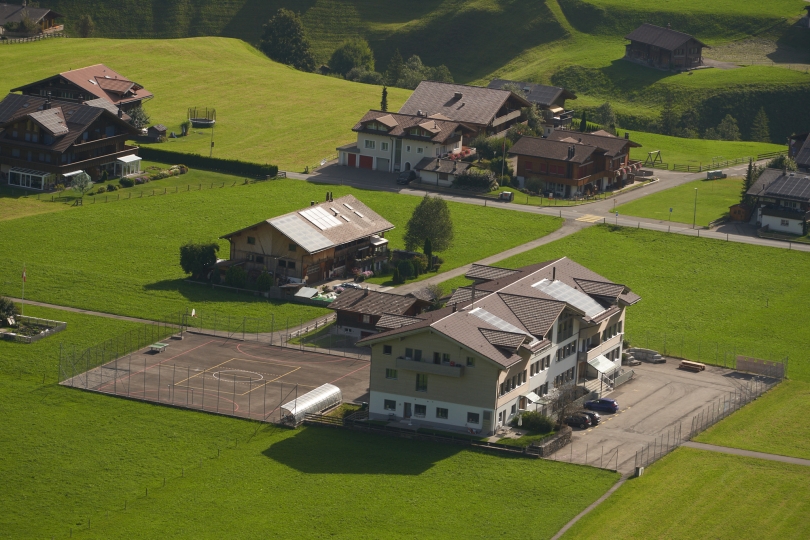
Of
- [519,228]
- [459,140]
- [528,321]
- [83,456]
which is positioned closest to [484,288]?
[528,321]

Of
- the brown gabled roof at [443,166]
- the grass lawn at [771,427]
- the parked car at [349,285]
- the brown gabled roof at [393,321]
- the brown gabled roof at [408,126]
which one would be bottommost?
the grass lawn at [771,427]

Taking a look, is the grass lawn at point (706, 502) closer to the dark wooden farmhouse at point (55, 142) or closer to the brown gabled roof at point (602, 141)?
the brown gabled roof at point (602, 141)

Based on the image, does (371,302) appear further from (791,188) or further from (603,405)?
(791,188)

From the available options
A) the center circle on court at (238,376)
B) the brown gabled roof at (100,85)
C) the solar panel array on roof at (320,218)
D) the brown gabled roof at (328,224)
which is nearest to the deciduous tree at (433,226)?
the brown gabled roof at (328,224)

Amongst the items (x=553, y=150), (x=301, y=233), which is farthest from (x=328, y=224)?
(x=553, y=150)

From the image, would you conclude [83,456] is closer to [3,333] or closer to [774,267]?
[3,333]

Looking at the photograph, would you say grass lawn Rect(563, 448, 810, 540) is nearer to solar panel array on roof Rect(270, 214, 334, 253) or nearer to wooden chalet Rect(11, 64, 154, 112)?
solar panel array on roof Rect(270, 214, 334, 253)

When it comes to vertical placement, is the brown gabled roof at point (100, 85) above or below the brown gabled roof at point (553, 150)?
above
